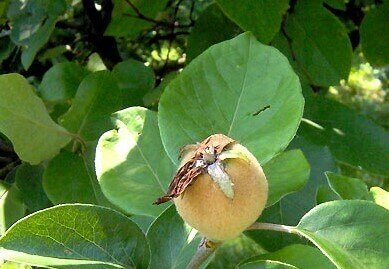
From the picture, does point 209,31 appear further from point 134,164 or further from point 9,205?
point 134,164

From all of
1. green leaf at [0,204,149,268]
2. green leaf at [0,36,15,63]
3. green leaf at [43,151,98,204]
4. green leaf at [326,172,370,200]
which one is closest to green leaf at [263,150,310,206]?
green leaf at [326,172,370,200]

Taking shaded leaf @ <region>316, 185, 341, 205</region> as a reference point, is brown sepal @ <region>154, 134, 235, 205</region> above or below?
above

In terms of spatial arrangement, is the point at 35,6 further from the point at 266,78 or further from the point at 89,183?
the point at 266,78

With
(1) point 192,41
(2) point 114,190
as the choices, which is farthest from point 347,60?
(2) point 114,190

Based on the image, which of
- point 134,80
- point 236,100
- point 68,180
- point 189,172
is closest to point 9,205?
point 68,180

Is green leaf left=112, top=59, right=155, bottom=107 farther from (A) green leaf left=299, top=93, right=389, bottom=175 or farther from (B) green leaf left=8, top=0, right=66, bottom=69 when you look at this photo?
(A) green leaf left=299, top=93, right=389, bottom=175

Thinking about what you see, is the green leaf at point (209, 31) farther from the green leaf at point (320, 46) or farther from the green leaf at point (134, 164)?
the green leaf at point (134, 164)

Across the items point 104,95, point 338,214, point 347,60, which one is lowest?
point 347,60
